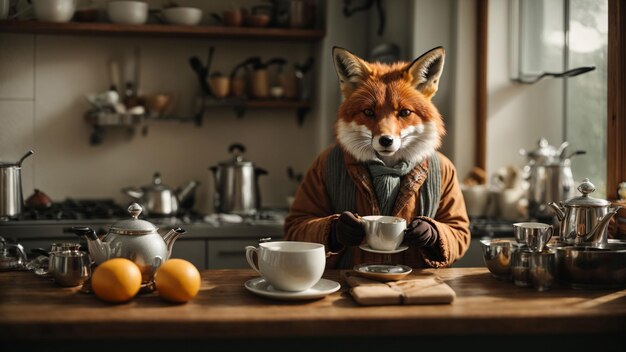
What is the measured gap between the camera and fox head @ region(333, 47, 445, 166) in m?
1.91

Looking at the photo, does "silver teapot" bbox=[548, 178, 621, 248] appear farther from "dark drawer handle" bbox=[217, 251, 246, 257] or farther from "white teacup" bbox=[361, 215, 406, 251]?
"dark drawer handle" bbox=[217, 251, 246, 257]

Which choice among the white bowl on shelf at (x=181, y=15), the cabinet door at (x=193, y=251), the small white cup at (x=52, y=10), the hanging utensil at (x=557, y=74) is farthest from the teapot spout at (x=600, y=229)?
the small white cup at (x=52, y=10)

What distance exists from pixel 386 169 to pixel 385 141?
0.13 metres

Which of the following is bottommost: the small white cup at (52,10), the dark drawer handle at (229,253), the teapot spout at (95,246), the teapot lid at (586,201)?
the dark drawer handle at (229,253)

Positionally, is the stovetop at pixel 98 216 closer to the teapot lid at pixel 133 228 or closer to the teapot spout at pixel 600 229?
the teapot lid at pixel 133 228

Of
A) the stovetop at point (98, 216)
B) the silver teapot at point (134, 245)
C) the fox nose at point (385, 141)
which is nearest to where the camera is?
Answer: the silver teapot at point (134, 245)

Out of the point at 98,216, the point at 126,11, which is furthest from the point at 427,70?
the point at 126,11

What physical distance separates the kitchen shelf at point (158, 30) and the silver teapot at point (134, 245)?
2.13 metres

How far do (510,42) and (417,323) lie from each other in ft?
7.76

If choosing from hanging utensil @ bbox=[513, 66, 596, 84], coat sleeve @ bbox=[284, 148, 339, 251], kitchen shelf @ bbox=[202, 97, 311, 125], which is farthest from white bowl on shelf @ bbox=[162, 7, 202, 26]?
coat sleeve @ bbox=[284, 148, 339, 251]

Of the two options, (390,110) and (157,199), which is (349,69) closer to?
(390,110)

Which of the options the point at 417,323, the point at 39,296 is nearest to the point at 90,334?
the point at 39,296

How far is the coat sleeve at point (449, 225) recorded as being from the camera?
1869mm

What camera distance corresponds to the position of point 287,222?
2.08 meters
